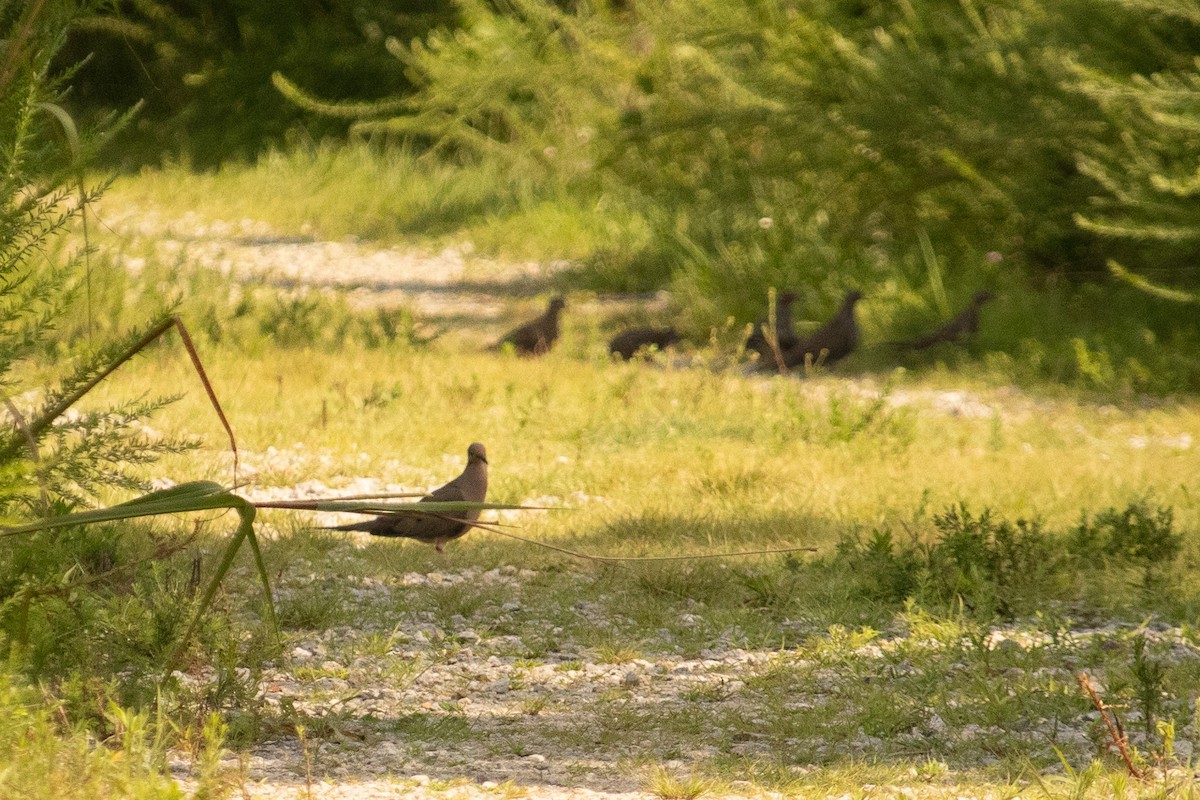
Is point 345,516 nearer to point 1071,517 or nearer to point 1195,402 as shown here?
point 1071,517

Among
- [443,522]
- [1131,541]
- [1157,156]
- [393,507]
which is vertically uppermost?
[393,507]

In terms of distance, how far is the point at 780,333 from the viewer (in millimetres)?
9992

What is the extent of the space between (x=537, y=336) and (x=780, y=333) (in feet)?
5.24

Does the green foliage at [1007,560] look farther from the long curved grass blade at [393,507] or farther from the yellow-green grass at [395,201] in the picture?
the yellow-green grass at [395,201]

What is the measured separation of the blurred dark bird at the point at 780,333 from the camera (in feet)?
32.6

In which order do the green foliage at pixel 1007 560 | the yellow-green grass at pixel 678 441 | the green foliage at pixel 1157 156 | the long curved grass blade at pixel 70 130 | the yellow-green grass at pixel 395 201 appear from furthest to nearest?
the yellow-green grass at pixel 395 201 < the green foliage at pixel 1157 156 < the yellow-green grass at pixel 678 441 < the green foliage at pixel 1007 560 < the long curved grass blade at pixel 70 130

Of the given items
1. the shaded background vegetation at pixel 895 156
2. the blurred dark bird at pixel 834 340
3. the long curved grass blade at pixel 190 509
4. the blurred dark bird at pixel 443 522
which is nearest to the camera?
the long curved grass blade at pixel 190 509

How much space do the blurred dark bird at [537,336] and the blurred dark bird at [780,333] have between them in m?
1.29

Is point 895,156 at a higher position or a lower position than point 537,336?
higher

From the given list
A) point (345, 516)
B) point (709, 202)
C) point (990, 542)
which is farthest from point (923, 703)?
point (709, 202)

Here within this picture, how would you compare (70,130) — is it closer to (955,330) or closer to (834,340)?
(834,340)

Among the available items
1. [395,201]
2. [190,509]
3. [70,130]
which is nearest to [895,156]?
[395,201]

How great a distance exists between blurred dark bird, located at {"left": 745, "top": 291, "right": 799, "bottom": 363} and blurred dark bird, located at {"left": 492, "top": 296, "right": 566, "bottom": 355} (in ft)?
4.22

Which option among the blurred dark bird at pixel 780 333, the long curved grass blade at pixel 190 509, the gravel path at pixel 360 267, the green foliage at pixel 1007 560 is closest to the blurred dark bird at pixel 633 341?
the blurred dark bird at pixel 780 333
